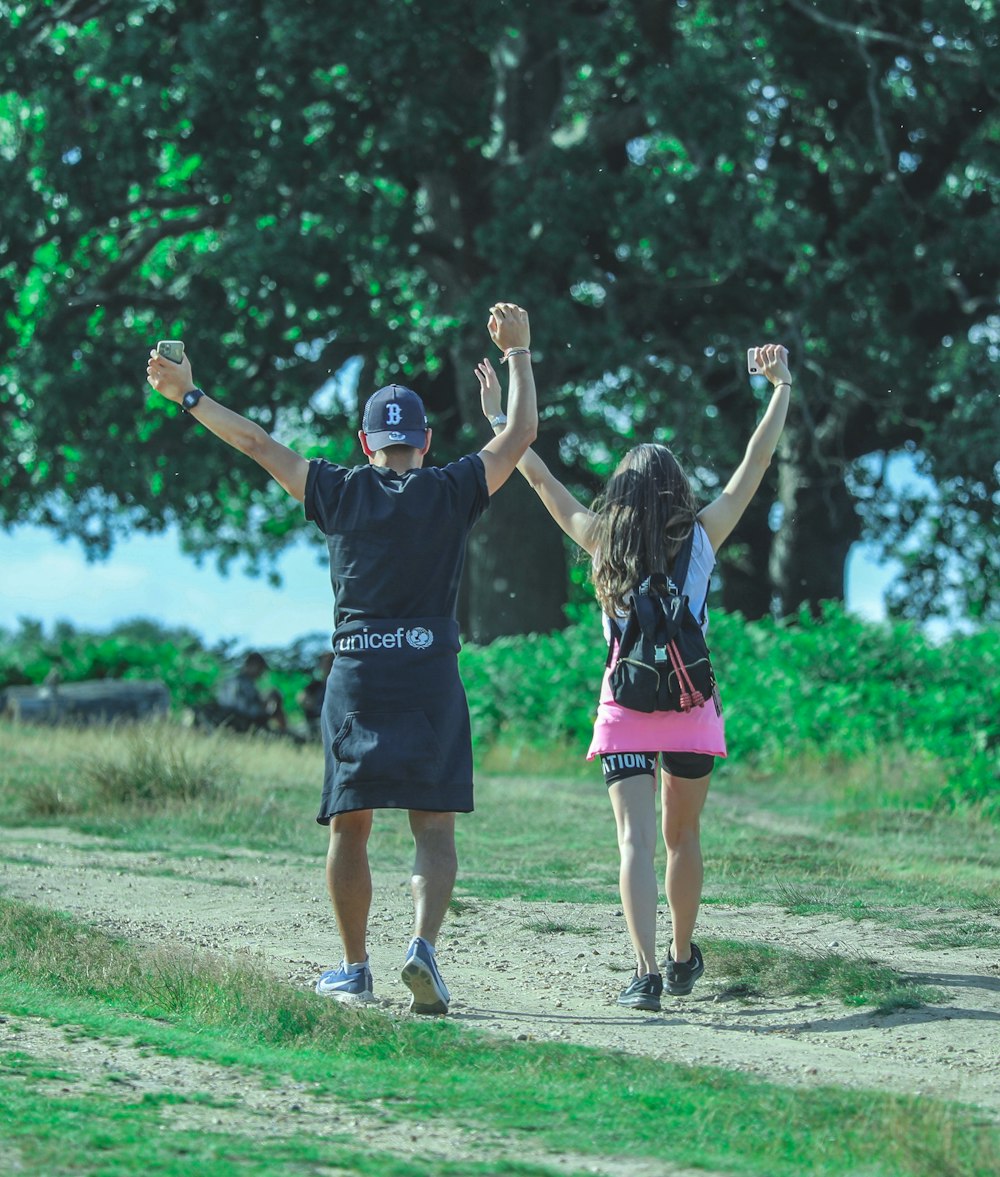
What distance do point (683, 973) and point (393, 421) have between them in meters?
2.17

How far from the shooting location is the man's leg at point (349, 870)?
18.2 ft

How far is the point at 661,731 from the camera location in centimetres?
561

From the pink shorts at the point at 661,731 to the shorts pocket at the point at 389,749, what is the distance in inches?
22.8

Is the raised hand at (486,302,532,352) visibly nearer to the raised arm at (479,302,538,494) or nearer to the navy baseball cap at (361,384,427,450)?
the raised arm at (479,302,538,494)

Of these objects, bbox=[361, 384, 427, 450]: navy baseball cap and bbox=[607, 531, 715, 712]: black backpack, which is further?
bbox=[361, 384, 427, 450]: navy baseball cap

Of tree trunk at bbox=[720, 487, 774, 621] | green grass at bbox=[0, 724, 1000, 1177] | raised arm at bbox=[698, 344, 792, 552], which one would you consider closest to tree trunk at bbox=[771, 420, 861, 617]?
tree trunk at bbox=[720, 487, 774, 621]

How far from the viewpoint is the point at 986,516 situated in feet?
68.8

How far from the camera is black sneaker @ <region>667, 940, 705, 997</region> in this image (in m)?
5.93

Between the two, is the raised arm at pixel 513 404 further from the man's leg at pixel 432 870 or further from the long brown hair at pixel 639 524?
the man's leg at pixel 432 870

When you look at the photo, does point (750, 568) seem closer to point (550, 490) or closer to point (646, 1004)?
→ point (550, 490)

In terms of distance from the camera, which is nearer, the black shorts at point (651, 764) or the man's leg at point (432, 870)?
the man's leg at point (432, 870)

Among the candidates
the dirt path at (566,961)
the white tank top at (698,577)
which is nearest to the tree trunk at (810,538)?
the dirt path at (566,961)

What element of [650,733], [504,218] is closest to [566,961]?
[650,733]

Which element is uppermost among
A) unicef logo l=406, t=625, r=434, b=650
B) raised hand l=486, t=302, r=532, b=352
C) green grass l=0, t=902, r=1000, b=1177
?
raised hand l=486, t=302, r=532, b=352
